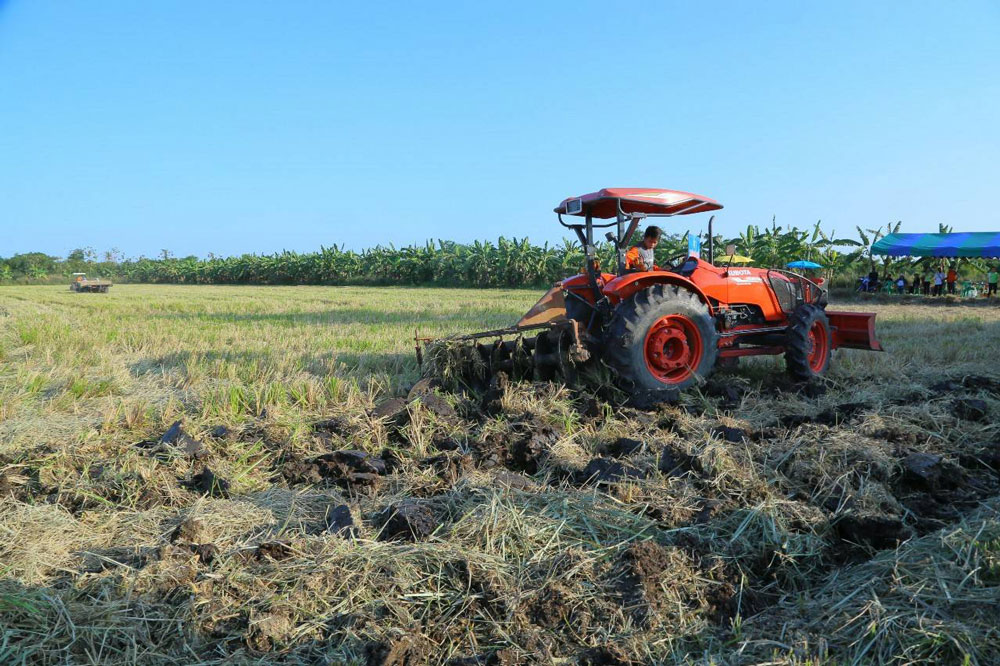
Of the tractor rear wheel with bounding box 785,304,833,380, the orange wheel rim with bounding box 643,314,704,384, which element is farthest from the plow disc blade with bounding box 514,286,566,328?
the tractor rear wheel with bounding box 785,304,833,380

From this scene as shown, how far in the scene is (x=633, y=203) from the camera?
5605 mm

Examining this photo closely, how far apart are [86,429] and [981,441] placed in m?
5.98

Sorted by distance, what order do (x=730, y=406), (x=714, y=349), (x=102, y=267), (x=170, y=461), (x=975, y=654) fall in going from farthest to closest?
(x=102, y=267) → (x=714, y=349) → (x=730, y=406) → (x=170, y=461) → (x=975, y=654)

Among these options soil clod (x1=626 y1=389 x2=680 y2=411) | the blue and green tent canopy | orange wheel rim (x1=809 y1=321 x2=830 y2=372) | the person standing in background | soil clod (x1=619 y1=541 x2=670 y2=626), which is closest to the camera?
soil clod (x1=619 y1=541 x2=670 y2=626)

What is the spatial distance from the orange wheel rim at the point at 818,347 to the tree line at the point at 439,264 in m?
2.48

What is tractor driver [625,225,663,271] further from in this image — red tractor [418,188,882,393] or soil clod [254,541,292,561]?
soil clod [254,541,292,561]

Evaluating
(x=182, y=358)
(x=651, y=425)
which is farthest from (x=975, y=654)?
(x=182, y=358)

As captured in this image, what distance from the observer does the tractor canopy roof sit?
5.39 m

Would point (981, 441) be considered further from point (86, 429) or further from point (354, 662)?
point (86, 429)

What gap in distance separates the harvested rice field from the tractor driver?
1.22 meters

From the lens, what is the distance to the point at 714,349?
225 inches

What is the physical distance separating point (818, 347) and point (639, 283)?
8.06 feet

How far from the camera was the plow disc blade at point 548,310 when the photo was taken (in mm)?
5924

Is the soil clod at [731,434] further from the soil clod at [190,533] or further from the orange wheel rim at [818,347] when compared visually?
the soil clod at [190,533]
